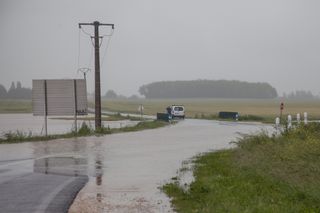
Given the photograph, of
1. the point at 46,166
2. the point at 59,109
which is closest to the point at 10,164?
the point at 46,166

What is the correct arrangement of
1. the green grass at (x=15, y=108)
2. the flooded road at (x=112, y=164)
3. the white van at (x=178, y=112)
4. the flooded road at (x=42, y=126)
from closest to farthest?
the flooded road at (x=112, y=164) → the flooded road at (x=42, y=126) → the white van at (x=178, y=112) → the green grass at (x=15, y=108)

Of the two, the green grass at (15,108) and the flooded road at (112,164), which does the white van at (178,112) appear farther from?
the green grass at (15,108)

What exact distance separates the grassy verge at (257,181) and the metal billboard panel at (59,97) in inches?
562

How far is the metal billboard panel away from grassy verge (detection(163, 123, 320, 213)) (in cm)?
1427

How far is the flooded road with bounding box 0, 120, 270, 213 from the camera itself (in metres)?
10.5

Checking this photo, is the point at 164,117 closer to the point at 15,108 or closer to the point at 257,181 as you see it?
the point at 257,181

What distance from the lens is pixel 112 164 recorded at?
16.9m

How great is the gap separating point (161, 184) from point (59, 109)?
65.3ft

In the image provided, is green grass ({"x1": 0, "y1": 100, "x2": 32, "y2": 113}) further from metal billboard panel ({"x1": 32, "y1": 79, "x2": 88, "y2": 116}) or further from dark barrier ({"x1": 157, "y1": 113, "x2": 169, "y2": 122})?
metal billboard panel ({"x1": 32, "y1": 79, "x2": 88, "y2": 116})

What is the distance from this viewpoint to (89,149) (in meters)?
21.9

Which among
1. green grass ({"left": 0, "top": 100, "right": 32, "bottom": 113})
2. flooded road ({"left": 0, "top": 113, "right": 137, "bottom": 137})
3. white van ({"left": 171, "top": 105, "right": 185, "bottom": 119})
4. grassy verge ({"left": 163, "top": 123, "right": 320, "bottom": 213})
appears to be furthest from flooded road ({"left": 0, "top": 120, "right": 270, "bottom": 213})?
green grass ({"left": 0, "top": 100, "right": 32, "bottom": 113})

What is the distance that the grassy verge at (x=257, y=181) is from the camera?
961 centimetres

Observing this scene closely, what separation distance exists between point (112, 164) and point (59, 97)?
51.2ft

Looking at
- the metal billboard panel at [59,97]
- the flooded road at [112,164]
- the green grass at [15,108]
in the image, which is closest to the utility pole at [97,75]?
the metal billboard panel at [59,97]
